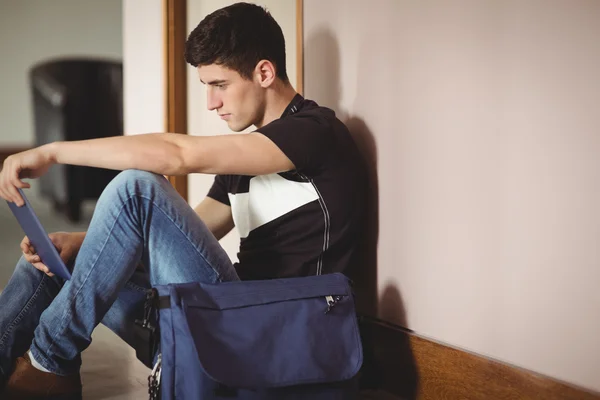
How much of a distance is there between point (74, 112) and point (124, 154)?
3.40 meters

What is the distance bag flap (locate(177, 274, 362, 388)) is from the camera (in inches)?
47.2

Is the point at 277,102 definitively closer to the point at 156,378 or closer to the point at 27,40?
the point at 156,378

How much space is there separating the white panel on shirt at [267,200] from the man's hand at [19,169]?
1.48 feet

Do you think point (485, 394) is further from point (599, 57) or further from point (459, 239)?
point (599, 57)

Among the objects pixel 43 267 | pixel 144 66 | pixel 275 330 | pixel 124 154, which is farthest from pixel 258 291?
pixel 144 66

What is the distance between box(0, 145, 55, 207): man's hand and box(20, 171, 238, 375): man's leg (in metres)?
0.14

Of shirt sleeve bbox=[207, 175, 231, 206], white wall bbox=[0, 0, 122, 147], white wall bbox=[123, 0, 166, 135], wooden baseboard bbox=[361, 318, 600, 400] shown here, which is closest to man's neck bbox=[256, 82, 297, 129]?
shirt sleeve bbox=[207, 175, 231, 206]

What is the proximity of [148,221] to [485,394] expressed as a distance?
2.46ft

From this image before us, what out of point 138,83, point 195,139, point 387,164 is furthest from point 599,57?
point 138,83

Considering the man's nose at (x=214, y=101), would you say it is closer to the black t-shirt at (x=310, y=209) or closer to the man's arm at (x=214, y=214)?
the black t-shirt at (x=310, y=209)

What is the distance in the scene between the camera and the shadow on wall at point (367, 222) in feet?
5.31

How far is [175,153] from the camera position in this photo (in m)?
1.34

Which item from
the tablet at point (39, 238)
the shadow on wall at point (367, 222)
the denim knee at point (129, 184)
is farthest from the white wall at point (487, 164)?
the tablet at point (39, 238)

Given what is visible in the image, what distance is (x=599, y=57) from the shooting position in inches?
A: 43.8
